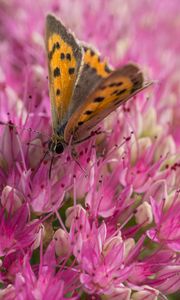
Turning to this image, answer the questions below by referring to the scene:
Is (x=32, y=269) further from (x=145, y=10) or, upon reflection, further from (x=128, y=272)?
(x=145, y=10)

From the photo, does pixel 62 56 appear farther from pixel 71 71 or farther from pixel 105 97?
pixel 105 97

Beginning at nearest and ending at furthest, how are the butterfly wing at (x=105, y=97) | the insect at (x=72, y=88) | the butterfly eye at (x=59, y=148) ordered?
1. the butterfly wing at (x=105, y=97)
2. the insect at (x=72, y=88)
3. the butterfly eye at (x=59, y=148)

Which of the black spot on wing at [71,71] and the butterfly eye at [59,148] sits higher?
the black spot on wing at [71,71]

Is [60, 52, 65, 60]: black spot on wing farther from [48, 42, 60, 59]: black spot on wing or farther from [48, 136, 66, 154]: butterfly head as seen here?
[48, 136, 66, 154]: butterfly head

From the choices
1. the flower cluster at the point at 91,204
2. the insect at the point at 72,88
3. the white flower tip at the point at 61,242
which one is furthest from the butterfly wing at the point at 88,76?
the white flower tip at the point at 61,242

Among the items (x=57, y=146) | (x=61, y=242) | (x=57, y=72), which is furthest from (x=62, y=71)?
(x=61, y=242)

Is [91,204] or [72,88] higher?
[72,88]

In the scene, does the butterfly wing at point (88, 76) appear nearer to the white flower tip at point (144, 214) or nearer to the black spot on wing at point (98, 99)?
the black spot on wing at point (98, 99)

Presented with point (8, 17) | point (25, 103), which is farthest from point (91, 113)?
point (8, 17)
